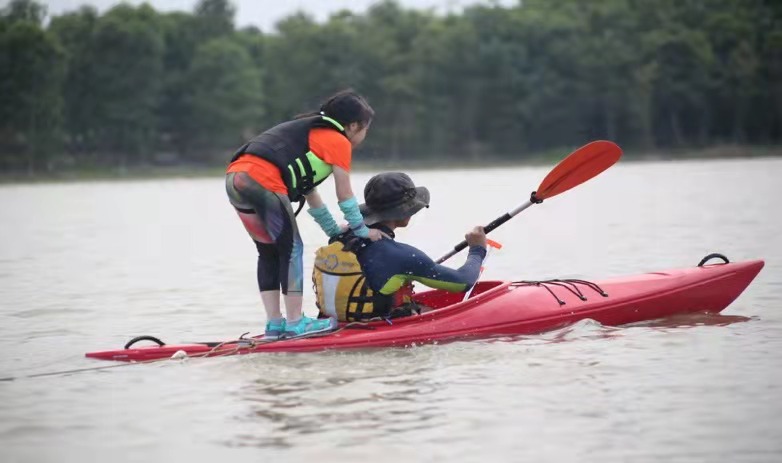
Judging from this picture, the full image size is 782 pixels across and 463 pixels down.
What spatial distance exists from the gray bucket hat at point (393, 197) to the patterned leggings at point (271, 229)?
1.69ft

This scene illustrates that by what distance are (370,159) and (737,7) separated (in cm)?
3009

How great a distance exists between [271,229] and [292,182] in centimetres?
31

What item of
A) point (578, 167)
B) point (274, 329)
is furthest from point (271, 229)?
point (578, 167)

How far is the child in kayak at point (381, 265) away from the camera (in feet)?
27.4

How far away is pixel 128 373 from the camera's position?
829 cm

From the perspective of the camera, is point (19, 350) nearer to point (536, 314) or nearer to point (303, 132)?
point (303, 132)

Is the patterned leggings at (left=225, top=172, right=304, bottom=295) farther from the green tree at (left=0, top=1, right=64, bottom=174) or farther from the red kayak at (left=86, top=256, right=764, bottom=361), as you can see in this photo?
the green tree at (left=0, top=1, right=64, bottom=174)

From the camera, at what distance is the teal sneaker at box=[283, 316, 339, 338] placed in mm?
8484

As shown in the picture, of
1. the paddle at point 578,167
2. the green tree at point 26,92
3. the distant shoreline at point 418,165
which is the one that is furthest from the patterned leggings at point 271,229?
the green tree at point 26,92

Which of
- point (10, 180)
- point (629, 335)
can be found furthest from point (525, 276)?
point (10, 180)

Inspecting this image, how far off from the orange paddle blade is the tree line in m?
67.4

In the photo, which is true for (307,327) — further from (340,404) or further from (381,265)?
(340,404)

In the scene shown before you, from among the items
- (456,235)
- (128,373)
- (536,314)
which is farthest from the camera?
(456,235)

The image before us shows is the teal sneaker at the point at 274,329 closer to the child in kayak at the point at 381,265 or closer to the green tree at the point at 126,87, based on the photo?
the child in kayak at the point at 381,265
